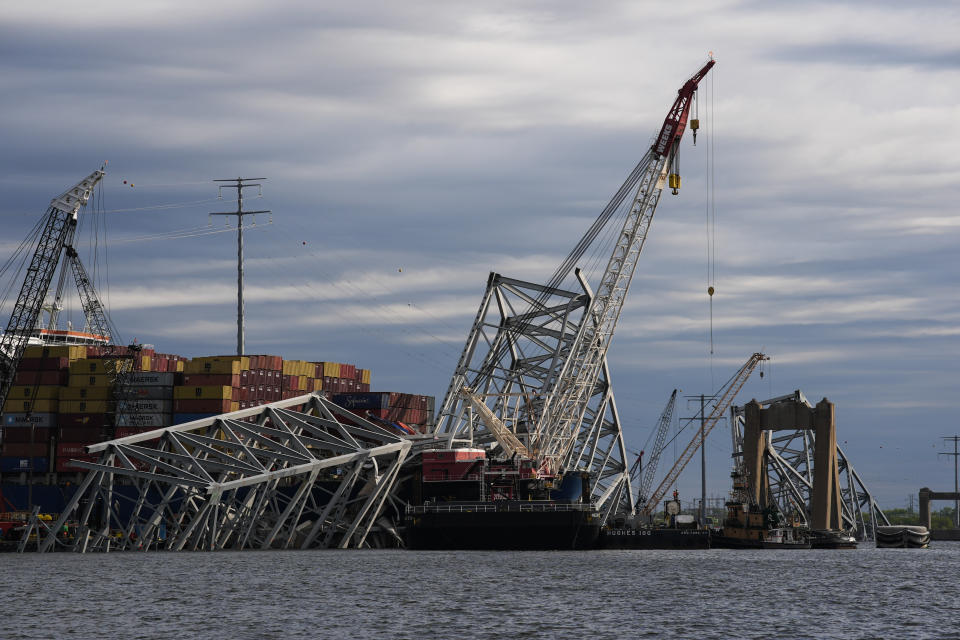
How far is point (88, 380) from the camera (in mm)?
142375

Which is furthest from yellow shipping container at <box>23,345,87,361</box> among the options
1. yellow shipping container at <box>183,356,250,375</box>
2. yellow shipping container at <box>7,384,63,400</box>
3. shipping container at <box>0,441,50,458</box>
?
yellow shipping container at <box>183,356,250,375</box>

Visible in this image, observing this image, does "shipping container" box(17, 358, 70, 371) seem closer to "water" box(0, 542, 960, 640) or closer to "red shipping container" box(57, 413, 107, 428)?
"red shipping container" box(57, 413, 107, 428)

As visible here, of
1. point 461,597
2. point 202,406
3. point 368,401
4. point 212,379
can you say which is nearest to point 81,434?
point 202,406

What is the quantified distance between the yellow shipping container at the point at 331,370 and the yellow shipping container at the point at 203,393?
2232 centimetres

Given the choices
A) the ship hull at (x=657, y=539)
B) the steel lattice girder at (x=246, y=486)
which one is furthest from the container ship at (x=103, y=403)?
the ship hull at (x=657, y=539)

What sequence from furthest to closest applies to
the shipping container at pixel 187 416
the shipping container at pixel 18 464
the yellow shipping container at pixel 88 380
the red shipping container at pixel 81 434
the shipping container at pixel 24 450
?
the yellow shipping container at pixel 88 380, the red shipping container at pixel 81 434, the shipping container at pixel 24 450, the shipping container at pixel 187 416, the shipping container at pixel 18 464

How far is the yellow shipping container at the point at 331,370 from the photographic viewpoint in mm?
160750

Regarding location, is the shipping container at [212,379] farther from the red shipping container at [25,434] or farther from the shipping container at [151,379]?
the red shipping container at [25,434]

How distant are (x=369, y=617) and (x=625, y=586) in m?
21.2

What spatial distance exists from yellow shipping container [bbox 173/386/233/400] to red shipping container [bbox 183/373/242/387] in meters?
0.48

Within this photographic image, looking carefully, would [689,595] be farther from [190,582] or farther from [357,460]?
[357,460]

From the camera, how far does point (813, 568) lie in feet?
325

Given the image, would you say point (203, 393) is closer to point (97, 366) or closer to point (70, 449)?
point (97, 366)

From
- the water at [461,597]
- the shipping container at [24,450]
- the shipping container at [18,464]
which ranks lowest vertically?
the water at [461,597]
